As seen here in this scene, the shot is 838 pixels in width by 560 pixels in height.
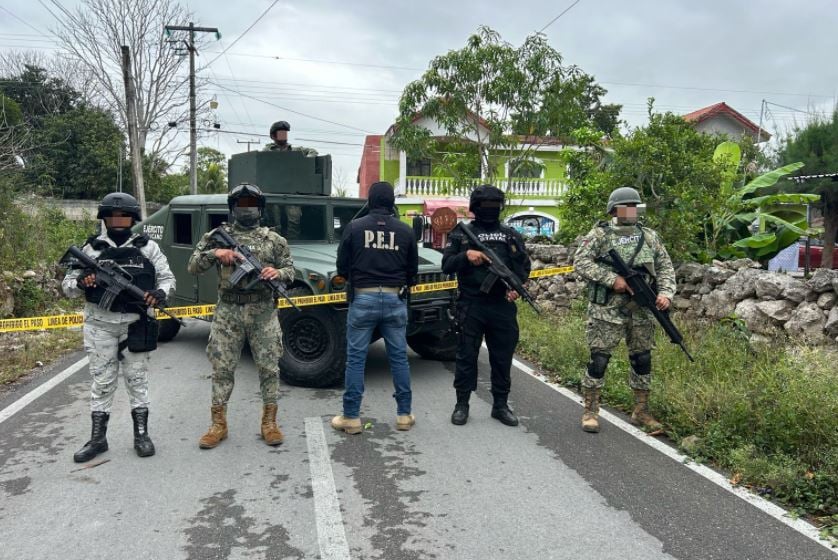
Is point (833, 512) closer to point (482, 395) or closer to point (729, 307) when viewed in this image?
point (482, 395)

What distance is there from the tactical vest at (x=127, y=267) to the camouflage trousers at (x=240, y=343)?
1.71 feet

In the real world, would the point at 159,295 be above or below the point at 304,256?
below

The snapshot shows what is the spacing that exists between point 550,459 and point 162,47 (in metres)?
28.2

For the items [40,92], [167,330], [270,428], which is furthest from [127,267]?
[40,92]

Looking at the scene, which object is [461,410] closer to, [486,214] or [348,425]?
[348,425]

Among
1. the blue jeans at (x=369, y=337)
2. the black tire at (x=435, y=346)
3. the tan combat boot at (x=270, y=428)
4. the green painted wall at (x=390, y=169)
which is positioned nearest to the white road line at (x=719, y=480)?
the blue jeans at (x=369, y=337)

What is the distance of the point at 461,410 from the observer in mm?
4910

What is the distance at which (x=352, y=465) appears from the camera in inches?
157

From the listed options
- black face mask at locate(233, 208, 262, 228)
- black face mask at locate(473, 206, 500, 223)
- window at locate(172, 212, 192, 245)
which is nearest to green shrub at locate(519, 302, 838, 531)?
black face mask at locate(473, 206, 500, 223)

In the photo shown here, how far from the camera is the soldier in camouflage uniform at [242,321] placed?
4336 millimetres

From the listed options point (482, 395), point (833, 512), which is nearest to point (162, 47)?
point (482, 395)

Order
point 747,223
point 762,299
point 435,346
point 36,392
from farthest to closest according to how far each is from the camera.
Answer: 1. point 747,223
2. point 435,346
3. point 762,299
4. point 36,392

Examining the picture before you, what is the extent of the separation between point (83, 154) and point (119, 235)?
26398 mm

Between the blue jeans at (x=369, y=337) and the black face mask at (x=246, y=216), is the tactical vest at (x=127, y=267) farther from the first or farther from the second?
the blue jeans at (x=369, y=337)
